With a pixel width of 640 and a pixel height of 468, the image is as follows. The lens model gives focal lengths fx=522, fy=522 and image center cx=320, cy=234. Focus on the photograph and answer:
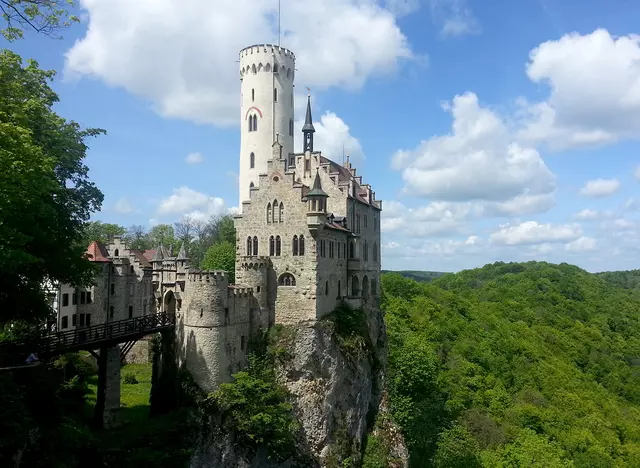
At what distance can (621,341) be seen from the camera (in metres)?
102

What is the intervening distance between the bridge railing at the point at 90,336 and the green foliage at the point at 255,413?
6191 mm

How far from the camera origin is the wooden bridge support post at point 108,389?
103ft

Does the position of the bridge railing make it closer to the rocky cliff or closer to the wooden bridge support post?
the wooden bridge support post

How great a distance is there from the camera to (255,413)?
112 feet

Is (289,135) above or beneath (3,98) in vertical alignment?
above

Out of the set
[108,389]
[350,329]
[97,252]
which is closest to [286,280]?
[350,329]

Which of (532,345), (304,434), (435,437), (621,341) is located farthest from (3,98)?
(621,341)

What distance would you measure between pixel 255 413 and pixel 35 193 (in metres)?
20.1

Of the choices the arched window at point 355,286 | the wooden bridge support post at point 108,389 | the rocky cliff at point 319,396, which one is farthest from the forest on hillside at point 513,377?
the wooden bridge support post at point 108,389

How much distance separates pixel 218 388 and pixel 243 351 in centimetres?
379

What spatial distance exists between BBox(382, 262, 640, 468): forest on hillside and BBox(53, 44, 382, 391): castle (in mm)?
12737

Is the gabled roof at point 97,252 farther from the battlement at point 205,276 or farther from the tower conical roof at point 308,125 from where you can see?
the tower conical roof at point 308,125

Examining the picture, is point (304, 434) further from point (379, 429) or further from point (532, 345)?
point (532, 345)

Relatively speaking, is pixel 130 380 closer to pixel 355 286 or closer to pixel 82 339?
pixel 82 339
